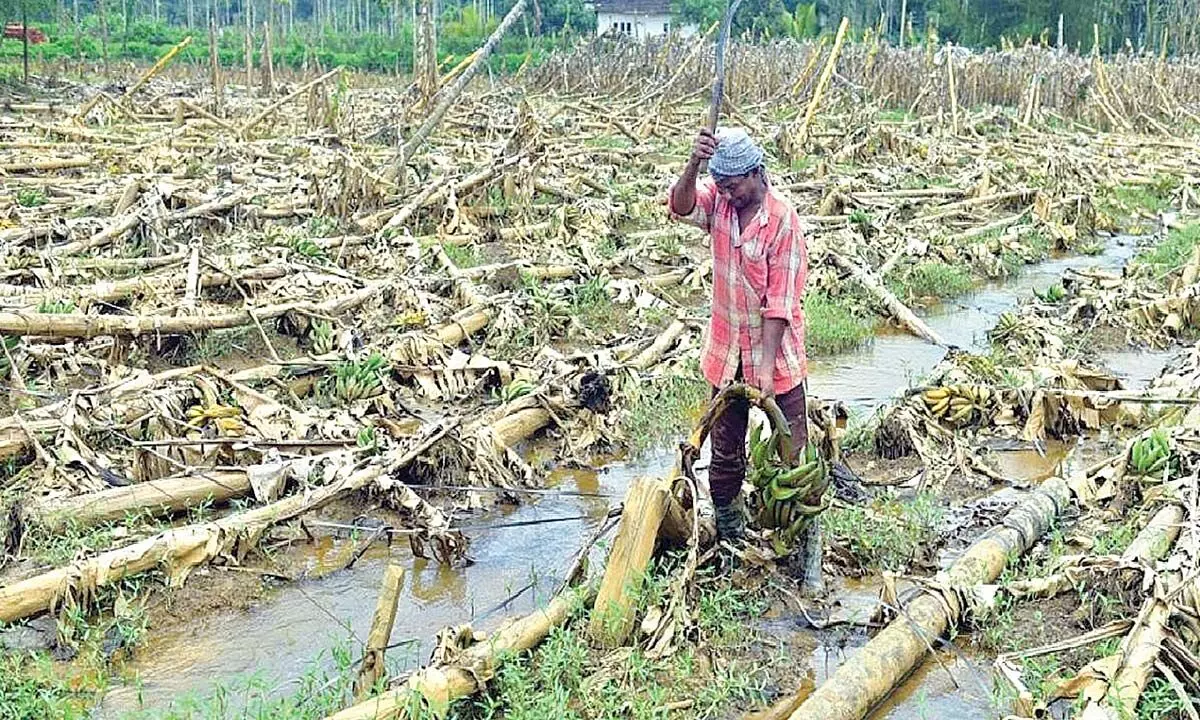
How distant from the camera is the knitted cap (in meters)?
4.37

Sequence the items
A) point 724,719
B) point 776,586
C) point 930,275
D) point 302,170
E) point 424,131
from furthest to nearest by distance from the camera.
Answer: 1. point 302,170
2. point 424,131
3. point 930,275
4. point 776,586
5. point 724,719

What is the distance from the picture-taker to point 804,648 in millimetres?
4469

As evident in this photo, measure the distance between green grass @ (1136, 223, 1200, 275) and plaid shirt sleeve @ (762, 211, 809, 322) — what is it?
21.6 ft

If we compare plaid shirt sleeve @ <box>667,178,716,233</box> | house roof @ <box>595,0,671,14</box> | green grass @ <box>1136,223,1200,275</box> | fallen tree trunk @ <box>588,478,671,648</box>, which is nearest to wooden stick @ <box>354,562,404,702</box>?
fallen tree trunk @ <box>588,478,671,648</box>

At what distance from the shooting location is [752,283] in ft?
15.0

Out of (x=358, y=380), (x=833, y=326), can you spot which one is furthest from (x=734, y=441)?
(x=833, y=326)

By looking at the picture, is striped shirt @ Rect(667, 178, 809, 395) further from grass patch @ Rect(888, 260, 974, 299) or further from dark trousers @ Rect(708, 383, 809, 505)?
grass patch @ Rect(888, 260, 974, 299)

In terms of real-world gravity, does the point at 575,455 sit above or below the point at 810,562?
below

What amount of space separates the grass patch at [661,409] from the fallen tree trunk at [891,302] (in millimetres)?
2328

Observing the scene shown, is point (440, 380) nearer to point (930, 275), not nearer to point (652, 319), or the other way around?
point (652, 319)

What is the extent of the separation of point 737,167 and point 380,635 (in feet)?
6.42

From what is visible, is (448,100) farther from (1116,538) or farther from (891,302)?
(1116,538)

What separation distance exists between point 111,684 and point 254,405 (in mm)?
2185

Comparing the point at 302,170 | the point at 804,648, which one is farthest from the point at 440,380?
the point at 302,170
